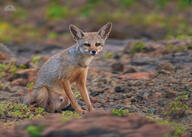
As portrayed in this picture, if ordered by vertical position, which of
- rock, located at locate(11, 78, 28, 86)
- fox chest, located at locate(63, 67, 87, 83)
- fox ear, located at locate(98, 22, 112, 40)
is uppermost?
fox ear, located at locate(98, 22, 112, 40)

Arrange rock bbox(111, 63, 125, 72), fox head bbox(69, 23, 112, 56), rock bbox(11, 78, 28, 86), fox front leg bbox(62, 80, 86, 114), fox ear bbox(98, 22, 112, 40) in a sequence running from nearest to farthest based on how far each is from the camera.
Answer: fox head bbox(69, 23, 112, 56) → fox front leg bbox(62, 80, 86, 114) → fox ear bbox(98, 22, 112, 40) → rock bbox(11, 78, 28, 86) → rock bbox(111, 63, 125, 72)

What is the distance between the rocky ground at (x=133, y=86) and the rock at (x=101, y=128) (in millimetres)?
12

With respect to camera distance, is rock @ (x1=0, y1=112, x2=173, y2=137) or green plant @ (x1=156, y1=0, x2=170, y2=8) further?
green plant @ (x1=156, y1=0, x2=170, y2=8)

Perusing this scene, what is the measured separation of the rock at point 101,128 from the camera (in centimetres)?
481

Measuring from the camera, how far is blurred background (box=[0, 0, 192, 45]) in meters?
18.7

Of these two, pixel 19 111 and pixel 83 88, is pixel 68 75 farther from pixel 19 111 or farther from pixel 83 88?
pixel 19 111

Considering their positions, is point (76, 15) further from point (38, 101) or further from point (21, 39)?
point (38, 101)

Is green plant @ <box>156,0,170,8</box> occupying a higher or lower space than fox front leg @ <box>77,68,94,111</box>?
higher

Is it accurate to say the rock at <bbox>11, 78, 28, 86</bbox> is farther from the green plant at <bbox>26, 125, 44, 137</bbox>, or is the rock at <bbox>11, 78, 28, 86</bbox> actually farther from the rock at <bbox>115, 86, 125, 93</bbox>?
the green plant at <bbox>26, 125, 44, 137</bbox>

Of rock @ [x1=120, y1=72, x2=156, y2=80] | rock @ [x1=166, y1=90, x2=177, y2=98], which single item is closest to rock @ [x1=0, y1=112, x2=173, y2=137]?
rock @ [x1=166, y1=90, x2=177, y2=98]

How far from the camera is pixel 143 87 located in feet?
30.9

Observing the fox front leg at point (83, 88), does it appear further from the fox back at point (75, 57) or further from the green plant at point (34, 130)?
the green plant at point (34, 130)

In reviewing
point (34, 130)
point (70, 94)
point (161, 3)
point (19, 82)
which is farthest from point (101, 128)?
point (161, 3)

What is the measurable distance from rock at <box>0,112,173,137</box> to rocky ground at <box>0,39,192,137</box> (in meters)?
0.01
